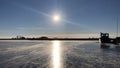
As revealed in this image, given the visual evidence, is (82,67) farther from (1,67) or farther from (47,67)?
(1,67)

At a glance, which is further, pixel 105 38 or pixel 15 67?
pixel 105 38

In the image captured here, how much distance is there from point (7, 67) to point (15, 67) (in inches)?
30.7

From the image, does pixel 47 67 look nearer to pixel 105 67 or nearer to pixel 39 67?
pixel 39 67

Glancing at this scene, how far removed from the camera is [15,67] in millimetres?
14758

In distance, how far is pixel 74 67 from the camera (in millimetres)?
14711

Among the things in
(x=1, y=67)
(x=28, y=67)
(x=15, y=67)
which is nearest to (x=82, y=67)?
(x=28, y=67)

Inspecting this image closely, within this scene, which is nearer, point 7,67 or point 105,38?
point 7,67

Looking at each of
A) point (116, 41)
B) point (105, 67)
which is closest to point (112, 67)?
point (105, 67)

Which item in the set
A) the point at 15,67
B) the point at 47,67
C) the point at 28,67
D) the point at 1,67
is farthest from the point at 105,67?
the point at 1,67

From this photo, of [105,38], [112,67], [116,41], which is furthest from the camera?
[105,38]

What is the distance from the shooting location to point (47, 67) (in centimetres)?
1492

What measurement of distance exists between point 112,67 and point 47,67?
6.34 meters

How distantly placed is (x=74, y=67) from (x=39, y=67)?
135 inches

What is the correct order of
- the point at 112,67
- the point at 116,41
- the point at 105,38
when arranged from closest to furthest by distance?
the point at 112,67 → the point at 116,41 → the point at 105,38
